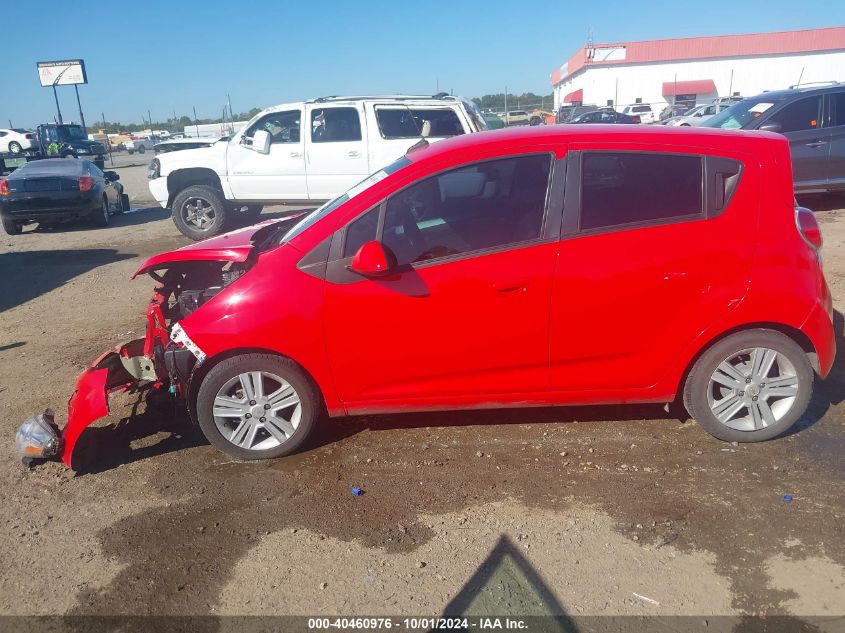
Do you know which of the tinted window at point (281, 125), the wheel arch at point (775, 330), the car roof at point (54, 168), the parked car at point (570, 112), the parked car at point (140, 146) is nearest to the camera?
the wheel arch at point (775, 330)

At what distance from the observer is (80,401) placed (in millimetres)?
3965

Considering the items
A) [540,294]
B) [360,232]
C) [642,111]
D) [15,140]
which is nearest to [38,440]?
[360,232]

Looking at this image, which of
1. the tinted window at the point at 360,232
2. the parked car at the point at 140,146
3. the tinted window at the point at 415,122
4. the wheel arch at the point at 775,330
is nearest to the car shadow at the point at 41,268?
the tinted window at the point at 415,122

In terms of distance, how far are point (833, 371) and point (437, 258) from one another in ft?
10.5

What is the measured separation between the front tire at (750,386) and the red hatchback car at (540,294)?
11mm

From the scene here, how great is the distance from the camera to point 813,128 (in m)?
10.6

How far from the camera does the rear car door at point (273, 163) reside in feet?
35.4

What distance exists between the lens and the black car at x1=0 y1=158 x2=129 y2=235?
12.5m

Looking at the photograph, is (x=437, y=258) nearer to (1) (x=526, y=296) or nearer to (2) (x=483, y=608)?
(1) (x=526, y=296)

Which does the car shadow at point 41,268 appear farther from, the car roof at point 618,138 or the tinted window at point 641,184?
the tinted window at point 641,184

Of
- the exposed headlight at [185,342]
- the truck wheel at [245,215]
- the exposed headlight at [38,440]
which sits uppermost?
the exposed headlight at [185,342]

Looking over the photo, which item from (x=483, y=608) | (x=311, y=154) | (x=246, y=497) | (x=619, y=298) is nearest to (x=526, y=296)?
(x=619, y=298)

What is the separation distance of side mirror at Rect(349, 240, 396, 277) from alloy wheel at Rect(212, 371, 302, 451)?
838 millimetres

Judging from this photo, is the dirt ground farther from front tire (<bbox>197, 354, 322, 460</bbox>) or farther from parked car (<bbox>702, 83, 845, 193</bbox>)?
parked car (<bbox>702, 83, 845, 193</bbox>)
